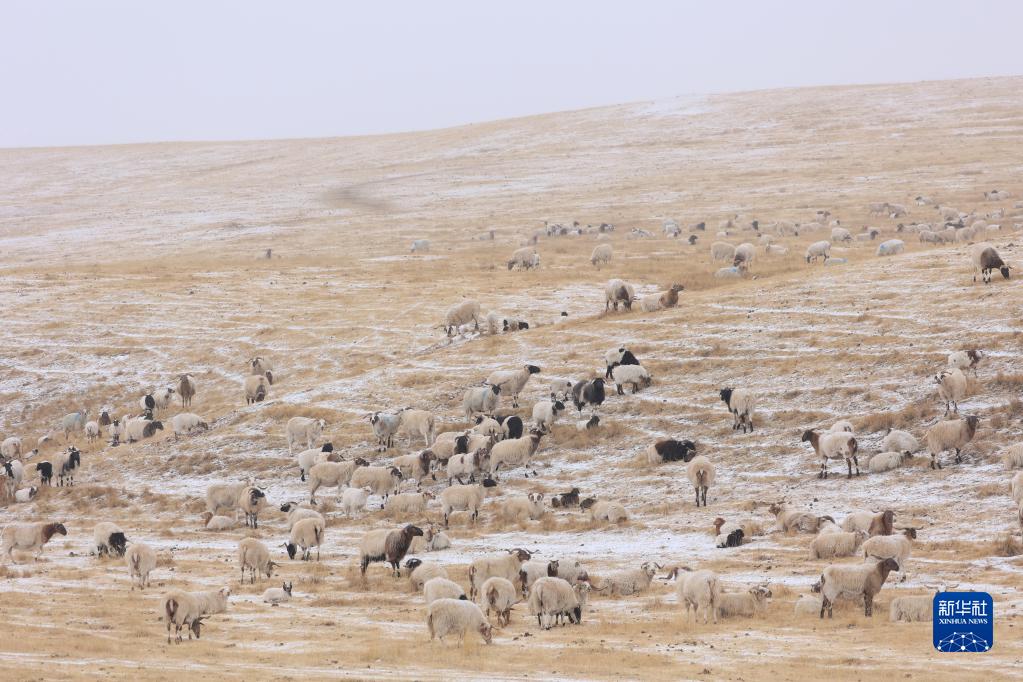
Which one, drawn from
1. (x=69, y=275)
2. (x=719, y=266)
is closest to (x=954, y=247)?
(x=719, y=266)

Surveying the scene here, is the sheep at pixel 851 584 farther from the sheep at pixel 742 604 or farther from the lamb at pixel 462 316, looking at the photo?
the lamb at pixel 462 316

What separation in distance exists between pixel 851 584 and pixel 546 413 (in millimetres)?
16371

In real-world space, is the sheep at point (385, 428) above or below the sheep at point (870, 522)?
above

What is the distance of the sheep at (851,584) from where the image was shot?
17.7 metres

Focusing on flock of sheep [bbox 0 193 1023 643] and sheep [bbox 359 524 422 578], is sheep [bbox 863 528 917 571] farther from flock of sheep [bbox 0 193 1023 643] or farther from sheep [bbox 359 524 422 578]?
sheep [bbox 359 524 422 578]

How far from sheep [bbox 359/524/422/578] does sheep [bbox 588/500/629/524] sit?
18.0ft

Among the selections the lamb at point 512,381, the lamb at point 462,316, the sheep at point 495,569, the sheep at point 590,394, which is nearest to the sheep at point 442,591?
the sheep at point 495,569

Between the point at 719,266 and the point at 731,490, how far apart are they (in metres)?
28.6

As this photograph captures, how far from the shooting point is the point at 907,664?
14547 mm

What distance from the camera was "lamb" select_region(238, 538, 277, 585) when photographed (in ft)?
73.6

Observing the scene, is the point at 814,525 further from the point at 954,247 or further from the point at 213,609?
the point at 954,247

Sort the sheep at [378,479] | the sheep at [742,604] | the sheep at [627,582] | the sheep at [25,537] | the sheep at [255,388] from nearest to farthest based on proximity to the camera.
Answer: the sheep at [742,604] < the sheep at [627,582] < the sheep at [25,537] < the sheep at [378,479] < the sheep at [255,388]

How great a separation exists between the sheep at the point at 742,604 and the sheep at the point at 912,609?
6.77ft

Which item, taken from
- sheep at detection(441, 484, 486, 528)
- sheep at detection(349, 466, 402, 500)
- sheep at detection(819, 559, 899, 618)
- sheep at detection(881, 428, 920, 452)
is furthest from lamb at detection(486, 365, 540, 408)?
sheep at detection(819, 559, 899, 618)
